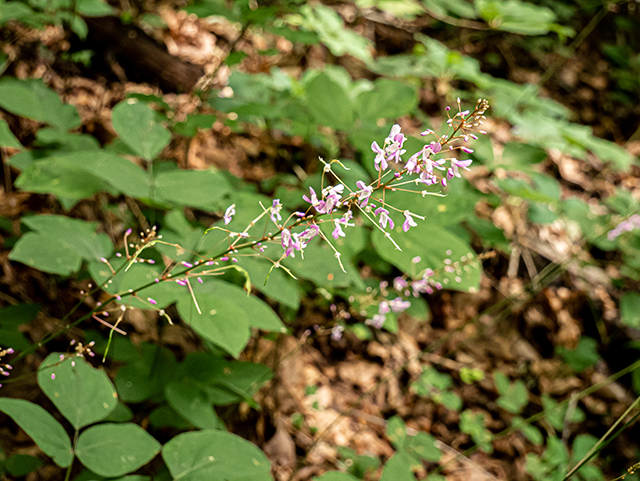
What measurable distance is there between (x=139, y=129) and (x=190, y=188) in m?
0.33

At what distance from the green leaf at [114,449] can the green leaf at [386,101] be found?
145 cm

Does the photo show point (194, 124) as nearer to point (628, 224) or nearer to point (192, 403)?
point (192, 403)

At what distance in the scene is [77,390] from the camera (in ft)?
3.60

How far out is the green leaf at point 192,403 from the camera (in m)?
1.32

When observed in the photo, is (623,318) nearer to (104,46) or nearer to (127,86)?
(127,86)

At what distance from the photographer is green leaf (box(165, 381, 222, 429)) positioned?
1.32 meters

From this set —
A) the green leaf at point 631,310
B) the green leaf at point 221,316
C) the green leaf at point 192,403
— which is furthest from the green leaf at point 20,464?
the green leaf at point 631,310

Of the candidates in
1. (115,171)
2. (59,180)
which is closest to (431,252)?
(115,171)

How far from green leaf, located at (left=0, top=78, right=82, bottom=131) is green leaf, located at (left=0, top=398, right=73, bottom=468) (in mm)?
1109

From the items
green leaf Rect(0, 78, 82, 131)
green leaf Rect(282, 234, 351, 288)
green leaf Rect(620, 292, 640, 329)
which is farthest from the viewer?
green leaf Rect(620, 292, 640, 329)

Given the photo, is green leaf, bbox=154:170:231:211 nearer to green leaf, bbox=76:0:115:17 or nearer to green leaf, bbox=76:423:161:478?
green leaf, bbox=76:423:161:478

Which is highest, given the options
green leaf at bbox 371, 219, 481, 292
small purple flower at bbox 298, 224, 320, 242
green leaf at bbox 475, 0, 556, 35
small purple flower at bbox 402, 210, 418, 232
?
green leaf at bbox 475, 0, 556, 35

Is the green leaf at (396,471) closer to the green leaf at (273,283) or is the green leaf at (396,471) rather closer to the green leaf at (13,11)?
the green leaf at (273,283)

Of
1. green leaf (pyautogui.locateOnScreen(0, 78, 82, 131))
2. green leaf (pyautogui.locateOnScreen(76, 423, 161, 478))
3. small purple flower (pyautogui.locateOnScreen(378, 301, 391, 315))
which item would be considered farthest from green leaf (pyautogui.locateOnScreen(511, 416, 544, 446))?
green leaf (pyautogui.locateOnScreen(0, 78, 82, 131))
